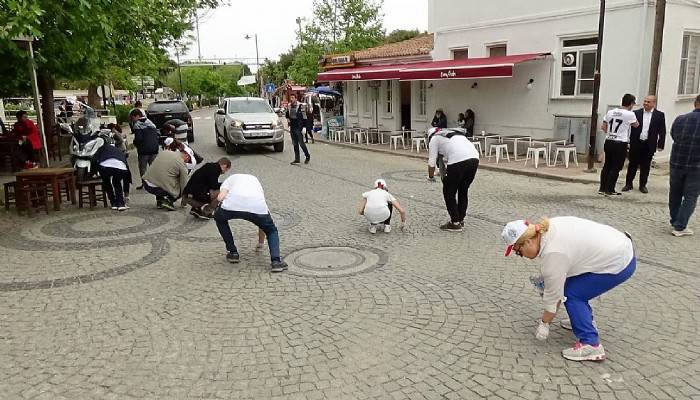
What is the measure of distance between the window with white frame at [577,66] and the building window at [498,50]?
2.20 m

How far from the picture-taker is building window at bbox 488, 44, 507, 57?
16.3 m

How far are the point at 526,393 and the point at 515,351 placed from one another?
59cm

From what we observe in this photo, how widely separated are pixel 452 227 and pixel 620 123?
165 inches

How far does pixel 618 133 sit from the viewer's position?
948cm

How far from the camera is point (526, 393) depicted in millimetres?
3504

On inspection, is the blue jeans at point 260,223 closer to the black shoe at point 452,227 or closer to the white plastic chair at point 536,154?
the black shoe at point 452,227

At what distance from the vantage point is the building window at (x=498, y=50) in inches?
643

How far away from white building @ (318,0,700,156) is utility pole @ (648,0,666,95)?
1.16 ft

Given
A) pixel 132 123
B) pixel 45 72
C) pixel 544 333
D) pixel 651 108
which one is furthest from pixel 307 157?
pixel 544 333

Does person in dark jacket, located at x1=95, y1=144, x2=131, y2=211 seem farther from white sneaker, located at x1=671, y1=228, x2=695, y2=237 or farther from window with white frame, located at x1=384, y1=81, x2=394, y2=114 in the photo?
window with white frame, located at x1=384, y1=81, x2=394, y2=114

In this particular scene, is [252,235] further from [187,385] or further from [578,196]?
[578,196]

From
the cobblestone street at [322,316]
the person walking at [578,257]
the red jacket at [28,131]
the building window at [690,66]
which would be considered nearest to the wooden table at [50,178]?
the cobblestone street at [322,316]

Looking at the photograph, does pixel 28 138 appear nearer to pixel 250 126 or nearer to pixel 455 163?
pixel 250 126

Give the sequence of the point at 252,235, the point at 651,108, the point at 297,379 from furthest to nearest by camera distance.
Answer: the point at 651,108
the point at 252,235
the point at 297,379
